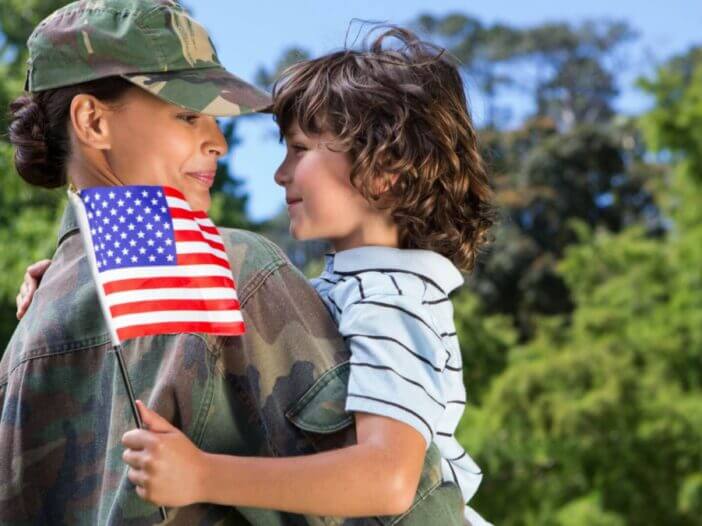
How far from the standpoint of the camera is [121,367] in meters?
2.07

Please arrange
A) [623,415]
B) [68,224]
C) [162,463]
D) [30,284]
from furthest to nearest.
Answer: [623,415]
[30,284]
[68,224]
[162,463]

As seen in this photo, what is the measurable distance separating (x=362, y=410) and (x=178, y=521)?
14.0 inches

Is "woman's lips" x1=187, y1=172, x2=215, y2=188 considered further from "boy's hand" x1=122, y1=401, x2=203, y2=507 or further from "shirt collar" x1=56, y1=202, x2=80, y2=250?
"boy's hand" x1=122, y1=401, x2=203, y2=507

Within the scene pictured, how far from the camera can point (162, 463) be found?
6.48 feet

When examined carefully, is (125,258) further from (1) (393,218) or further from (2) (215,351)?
(1) (393,218)

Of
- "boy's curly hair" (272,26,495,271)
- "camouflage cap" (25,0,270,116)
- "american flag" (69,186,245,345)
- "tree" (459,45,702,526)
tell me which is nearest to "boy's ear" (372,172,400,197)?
"boy's curly hair" (272,26,495,271)

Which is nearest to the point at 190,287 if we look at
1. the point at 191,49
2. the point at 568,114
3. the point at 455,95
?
the point at 191,49

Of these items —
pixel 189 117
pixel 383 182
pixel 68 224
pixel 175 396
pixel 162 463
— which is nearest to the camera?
pixel 162 463

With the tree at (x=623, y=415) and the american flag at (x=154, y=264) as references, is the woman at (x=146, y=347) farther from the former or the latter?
the tree at (x=623, y=415)

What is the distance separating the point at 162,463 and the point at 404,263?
0.72 metres

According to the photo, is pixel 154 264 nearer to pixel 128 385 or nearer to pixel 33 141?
pixel 128 385

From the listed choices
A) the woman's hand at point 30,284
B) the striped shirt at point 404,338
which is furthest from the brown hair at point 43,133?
the striped shirt at point 404,338

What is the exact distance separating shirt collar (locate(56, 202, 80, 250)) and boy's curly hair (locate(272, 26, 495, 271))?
1.61 ft

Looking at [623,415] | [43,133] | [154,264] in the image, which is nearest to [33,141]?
[43,133]
